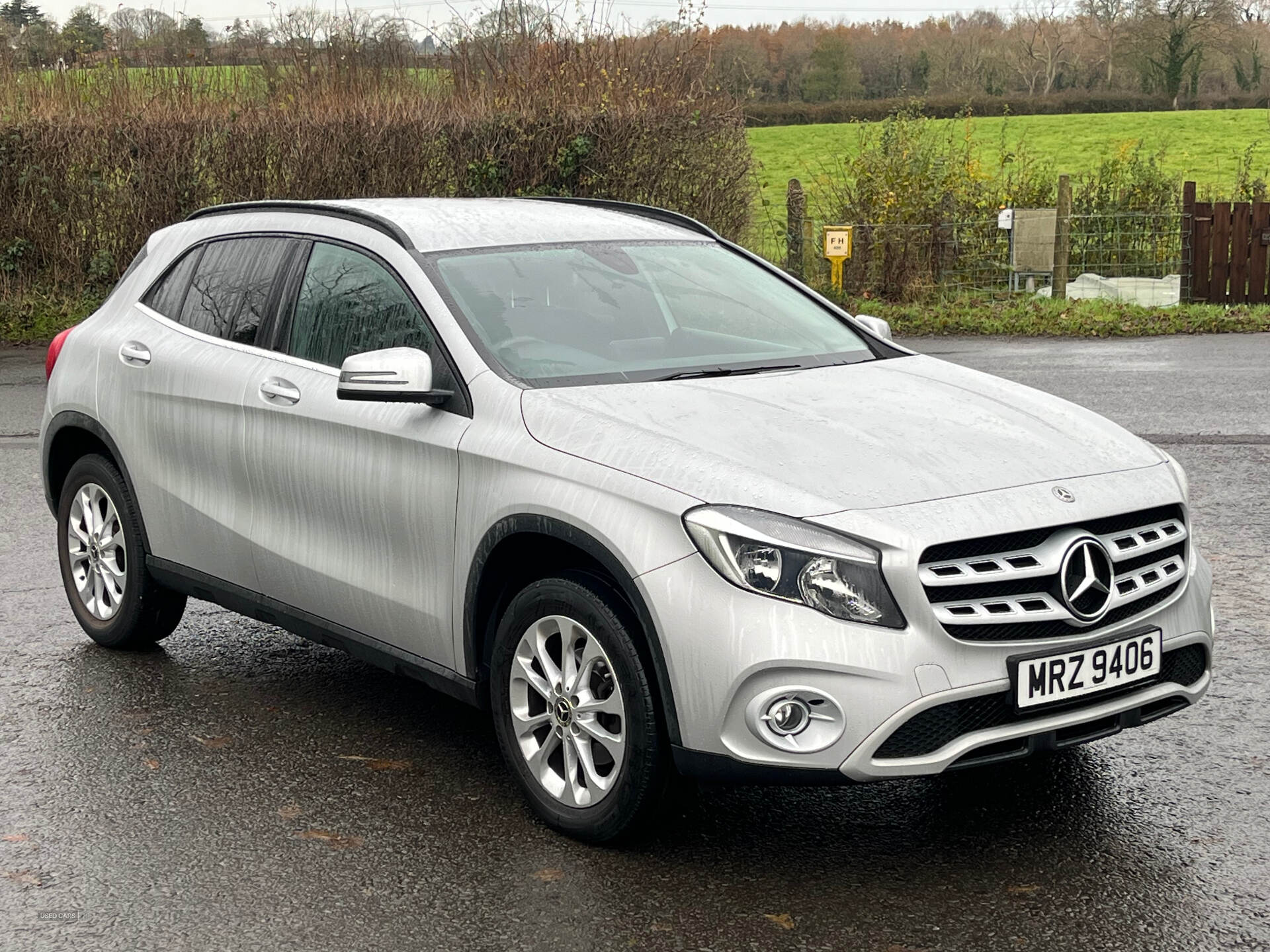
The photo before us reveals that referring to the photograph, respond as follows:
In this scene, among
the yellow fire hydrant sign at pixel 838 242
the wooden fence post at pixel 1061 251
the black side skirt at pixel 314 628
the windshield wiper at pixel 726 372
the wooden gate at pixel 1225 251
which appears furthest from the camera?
the wooden fence post at pixel 1061 251

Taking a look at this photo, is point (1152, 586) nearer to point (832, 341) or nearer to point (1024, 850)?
point (1024, 850)

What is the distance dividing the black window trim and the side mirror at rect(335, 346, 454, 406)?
8 centimetres

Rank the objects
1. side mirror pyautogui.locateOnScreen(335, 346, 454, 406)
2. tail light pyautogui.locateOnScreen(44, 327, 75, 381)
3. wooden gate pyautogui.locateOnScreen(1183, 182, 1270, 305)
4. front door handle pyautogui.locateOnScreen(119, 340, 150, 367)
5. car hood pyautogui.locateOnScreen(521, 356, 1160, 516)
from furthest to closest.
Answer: wooden gate pyautogui.locateOnScreen(1183, 182, 1270, 305), tail light pyautogui.locateOnScreen(44, 327, 75, 381), front door handle pyautogui.locateOnScreen(119, 340, 150, 367), side mirror pyautogui.locateOnScreen(335, 346, 454, 406), car hood pyautogui.locateOnScreen(521, 356, 1160, 516)

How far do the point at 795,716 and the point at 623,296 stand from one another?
1934 mm

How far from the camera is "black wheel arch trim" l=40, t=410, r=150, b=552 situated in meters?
5.98

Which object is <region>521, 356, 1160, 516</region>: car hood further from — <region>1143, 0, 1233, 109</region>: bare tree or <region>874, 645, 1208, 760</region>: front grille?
<region>1143, 0, 1233, 109</region>: bare tree

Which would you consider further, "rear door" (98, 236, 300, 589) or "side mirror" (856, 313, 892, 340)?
"side mirror" (856, 313, 892, 340)

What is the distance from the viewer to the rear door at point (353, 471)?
460 centimetres

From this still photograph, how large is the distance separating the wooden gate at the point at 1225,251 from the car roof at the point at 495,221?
1648cm

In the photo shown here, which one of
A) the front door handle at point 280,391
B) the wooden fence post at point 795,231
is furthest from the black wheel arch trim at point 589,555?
the wooden fence post at point 795,231

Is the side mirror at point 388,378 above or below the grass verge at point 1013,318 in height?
above

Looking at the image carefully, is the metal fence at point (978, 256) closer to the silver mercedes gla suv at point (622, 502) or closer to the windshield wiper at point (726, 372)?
the silver mercedes gla suv at point (622, 502)

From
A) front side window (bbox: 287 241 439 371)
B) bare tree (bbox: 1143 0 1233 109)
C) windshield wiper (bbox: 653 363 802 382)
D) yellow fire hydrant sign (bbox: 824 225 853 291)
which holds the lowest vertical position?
yellow fire hydrant sign (bbox: 824 225 853 291)

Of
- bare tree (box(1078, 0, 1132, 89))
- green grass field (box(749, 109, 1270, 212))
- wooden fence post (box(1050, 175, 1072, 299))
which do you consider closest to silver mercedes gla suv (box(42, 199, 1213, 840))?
wooden fence post (box(1050, 175, 1072, 299))
